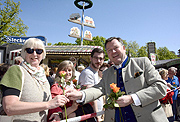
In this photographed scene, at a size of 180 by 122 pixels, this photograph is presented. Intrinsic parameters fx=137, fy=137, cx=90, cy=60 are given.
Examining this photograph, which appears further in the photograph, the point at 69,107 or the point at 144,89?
the point at 69,107

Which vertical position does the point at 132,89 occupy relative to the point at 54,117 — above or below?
above

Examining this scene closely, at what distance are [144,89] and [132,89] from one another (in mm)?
172

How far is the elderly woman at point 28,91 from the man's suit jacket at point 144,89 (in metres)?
0.68

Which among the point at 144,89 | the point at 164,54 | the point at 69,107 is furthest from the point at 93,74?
the point at 164,54

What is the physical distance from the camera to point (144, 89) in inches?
72.0

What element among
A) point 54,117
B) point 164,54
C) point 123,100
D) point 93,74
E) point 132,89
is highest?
point 164,54

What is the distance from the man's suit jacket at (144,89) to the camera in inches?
70.4

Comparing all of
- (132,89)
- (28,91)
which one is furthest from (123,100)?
(28,91)

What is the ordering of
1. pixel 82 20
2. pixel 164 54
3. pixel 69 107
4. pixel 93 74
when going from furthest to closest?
pixel 164 54 < pixel 82 20 < pixel 93 74 < pixel 69 107

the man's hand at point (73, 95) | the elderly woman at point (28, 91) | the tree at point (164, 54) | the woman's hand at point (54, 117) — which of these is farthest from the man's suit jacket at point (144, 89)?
the tree at point (164, 54)

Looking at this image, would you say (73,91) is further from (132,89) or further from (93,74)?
(93,74)

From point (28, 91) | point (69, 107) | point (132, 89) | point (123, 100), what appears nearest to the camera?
point (28, 91)

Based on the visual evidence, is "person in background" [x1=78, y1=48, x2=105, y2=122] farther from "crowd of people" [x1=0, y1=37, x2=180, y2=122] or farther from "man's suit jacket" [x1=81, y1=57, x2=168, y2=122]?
"man's suit jacket" [x1=81, y1=57, x2=168, y2=122]

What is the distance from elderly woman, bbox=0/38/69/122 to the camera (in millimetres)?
1383
